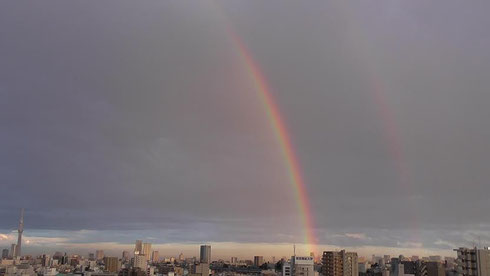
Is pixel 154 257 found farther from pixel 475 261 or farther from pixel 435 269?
Answer: pixel 475 261

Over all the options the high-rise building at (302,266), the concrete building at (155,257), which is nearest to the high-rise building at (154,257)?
the concrete building at (155,257)

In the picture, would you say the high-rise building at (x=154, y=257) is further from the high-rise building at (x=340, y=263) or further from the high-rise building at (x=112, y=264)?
the high-rise building at (x=340, y=263)

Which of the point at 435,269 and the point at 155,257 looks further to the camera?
the point at 155,257

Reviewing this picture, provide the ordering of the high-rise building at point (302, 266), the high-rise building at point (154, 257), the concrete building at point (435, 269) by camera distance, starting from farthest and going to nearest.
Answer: the high-rise building at point (154, 257) → the concrete building at point (435, 269) → the high-rise building at point (302, 266)

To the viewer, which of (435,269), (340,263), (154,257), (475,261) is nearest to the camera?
(475,261)

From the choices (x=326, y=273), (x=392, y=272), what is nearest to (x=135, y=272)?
(x=326, y=273)

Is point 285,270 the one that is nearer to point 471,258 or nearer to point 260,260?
point 471,258

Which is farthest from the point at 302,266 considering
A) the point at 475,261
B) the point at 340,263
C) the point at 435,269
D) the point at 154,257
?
the point at 154,257

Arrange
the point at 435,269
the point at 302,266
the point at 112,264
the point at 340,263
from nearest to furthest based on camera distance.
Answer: the point at 302,266
the point at 340,263
the point at 435,269
the point at 112,264
